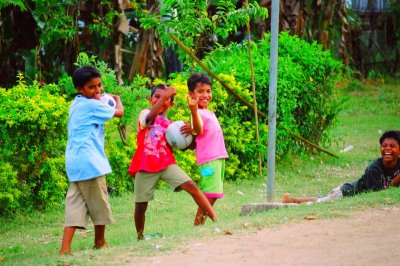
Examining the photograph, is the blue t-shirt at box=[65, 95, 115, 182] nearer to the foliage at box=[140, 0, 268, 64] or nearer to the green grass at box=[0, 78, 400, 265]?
the green grass at box=[0, 78, 400, 265]

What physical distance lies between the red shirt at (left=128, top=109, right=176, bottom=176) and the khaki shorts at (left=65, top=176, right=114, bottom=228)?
0.49 meters

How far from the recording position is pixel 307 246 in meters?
6.37

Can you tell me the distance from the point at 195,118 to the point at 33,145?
2.55 m

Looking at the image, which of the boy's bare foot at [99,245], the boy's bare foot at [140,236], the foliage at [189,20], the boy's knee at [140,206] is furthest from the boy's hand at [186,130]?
the foliage at [189,20]

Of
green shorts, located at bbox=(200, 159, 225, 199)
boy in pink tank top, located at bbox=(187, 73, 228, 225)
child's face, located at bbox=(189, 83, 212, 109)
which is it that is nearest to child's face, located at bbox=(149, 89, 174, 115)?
boy in pink tank top, located at bbox=(187, 73, 228, 225)

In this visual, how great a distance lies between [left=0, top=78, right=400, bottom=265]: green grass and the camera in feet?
21.8

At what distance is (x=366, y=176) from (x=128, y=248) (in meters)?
3.22

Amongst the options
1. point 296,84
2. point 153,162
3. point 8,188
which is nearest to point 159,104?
point 153,162

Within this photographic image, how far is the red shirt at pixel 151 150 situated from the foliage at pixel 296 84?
4078mm

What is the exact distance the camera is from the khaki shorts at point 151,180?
24.9ft

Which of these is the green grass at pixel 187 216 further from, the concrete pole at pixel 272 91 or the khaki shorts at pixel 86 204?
the concrete pole at pixel 272 91

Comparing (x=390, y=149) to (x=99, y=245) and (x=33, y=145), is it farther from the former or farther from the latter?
(x=33, y=145)

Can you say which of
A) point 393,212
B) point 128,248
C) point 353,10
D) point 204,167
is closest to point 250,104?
point 204,167

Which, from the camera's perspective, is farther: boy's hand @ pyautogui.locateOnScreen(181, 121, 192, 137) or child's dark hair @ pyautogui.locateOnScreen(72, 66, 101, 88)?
boy's hand @ pyautogui.locateOnScreen(181, 121, 192, 137)
